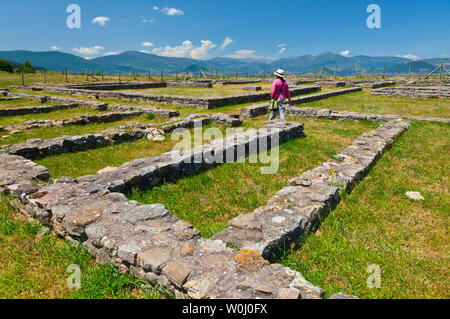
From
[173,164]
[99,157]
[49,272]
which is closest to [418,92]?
[173,164]

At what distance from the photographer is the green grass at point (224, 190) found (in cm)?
461

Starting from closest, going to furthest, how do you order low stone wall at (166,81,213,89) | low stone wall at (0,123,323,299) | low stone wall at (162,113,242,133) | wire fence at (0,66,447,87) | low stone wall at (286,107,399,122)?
low stone wall at (0,123,323,299) < low stone wall at (162,113,242,133) < low stone wall at (286,107,399,122) < low stone wall at (166,81,213,89) < wire fence at (0,66,447,87)

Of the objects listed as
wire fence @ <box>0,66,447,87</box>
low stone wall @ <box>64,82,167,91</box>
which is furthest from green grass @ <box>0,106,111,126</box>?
wire fence @ <box>0,66,447,87</box>

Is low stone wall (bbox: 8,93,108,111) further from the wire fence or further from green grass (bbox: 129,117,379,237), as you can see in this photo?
green grass (bbox: 129,117,379,237)

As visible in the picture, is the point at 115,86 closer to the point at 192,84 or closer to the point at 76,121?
the point at 192,84

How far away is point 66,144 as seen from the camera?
26.1ft

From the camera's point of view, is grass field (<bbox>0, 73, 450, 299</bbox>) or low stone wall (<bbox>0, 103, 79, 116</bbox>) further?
low stone wall (<bbox>0, 103, 79, 116</bbox>)

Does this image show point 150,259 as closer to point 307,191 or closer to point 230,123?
point 307,191

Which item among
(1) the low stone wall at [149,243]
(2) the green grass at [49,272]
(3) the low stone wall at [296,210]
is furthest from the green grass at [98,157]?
(3) the low stone wall at [296,210]

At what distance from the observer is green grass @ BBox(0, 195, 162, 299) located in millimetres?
2783

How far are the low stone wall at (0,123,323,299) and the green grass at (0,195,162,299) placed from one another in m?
0.13

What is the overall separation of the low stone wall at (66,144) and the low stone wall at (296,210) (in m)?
6.32

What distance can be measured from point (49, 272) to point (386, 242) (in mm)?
4333
